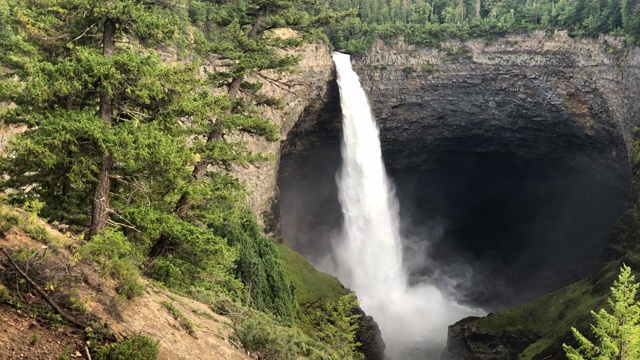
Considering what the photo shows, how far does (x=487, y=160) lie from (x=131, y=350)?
47.7 metres

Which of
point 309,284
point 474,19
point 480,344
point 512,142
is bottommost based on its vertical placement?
point 309,284

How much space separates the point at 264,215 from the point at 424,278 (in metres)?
19.3

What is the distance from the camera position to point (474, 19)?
4794 centimetres

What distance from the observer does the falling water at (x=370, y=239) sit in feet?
145

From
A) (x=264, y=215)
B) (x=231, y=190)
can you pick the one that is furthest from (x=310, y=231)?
(x=231, y=190)

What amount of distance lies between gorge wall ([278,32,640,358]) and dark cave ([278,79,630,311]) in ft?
0.33

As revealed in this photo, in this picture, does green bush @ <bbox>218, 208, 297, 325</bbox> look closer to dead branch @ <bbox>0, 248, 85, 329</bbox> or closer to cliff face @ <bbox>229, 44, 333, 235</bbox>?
dead branch @ <bbox>0, 248, 85, 329</bbox>

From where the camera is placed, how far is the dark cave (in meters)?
45.4

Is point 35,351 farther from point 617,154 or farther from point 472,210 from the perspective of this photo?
point 472,210

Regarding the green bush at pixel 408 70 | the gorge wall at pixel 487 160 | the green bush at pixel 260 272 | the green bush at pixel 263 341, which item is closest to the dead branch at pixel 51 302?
the green bush at pixel 263 341

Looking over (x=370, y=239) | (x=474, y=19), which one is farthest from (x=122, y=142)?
(x=474, y=19)

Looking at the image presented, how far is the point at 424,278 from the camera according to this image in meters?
51.0

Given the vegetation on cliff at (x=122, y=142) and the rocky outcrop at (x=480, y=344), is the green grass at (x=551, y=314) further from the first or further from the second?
the vegetation on cliff at (x=122, y=142)

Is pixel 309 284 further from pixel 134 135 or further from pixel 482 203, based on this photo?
pixel 134 135
